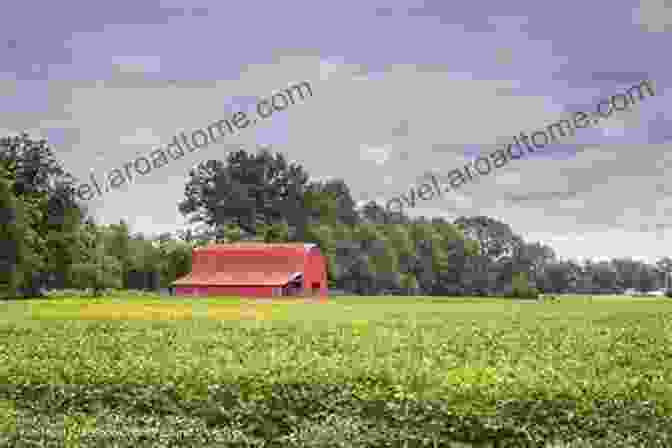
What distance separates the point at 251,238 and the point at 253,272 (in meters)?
21.2

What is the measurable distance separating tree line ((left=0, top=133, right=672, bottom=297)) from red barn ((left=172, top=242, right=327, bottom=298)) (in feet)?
22.8

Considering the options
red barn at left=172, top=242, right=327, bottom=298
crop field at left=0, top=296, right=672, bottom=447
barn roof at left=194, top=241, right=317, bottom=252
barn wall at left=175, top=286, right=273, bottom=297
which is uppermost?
barn roof at left=194, top=241, right=317, bottom=252

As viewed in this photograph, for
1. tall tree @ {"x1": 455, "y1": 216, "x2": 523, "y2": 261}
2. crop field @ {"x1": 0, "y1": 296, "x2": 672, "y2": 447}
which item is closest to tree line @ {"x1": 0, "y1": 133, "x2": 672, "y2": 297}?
tall tree @ {"x1": 455, "y1": 216, "x2": 523, "y2": 261}

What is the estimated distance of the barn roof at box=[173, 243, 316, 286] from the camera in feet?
190

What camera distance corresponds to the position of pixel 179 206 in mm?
84375

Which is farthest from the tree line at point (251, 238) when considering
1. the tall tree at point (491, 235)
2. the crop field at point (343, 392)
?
the crop field at point (343, 392)

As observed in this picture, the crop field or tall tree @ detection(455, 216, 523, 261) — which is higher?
tall tree @ detection(455, 216, 523, 261)

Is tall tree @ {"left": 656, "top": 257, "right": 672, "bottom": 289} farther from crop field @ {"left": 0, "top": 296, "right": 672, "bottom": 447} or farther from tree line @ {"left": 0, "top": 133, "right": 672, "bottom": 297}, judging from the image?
crop field @ {"left": 0, "top": 296, "right": 672, "bottom": 447}

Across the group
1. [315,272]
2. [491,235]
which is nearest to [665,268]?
[491,235]

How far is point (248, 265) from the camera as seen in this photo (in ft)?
194

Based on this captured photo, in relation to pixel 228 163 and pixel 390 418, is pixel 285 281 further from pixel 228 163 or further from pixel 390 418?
pixel 390 418

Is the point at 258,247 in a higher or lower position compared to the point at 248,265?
higher

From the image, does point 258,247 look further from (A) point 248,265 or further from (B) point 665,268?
(B) point 665,268

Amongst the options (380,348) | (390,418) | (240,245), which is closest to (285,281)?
(240,245)
